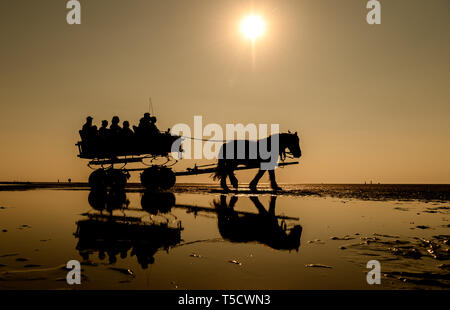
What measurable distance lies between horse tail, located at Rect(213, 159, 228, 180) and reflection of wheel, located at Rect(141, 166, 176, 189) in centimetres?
320

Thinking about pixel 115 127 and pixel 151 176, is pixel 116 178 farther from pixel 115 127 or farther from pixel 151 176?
pixel 115 127

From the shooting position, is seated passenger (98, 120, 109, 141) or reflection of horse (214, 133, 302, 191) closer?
seated passenger (98, 120, 109, 141)

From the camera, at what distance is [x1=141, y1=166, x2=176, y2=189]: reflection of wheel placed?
64.8 ft

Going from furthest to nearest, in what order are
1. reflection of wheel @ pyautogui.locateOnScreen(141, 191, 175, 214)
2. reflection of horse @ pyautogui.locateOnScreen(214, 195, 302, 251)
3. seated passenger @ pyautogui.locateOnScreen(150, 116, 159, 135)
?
seated passenger @ pyautogui.locateOnScreen(150, 116, 159, 135)
reflection of wheel @ pyautogui.locateOnScreen(141, 191, 175, 214)
reflection of horse @ pyautogui.locateOnScreen(214, 195, 302, 251)

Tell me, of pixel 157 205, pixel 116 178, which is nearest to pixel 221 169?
pixel 116 178

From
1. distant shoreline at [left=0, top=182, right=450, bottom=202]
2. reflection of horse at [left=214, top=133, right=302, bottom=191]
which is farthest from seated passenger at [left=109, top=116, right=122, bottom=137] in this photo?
distant shoreline at [left=0, top=182, right=450, bottom=202]

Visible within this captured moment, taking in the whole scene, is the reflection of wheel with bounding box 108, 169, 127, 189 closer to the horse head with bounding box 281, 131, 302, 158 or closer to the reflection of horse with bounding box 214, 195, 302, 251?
the horse head with bounding box 281, 131, 302, 158

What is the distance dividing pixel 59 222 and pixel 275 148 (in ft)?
45.9

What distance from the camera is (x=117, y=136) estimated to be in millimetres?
19344

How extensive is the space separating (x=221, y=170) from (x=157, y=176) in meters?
4.17

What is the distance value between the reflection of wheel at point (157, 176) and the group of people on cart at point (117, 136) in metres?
1.45

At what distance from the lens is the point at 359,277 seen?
395cm

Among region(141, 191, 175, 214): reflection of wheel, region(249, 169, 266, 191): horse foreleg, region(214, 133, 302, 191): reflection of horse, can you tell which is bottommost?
region(141, 191, 175, 214): reflection of wheel
